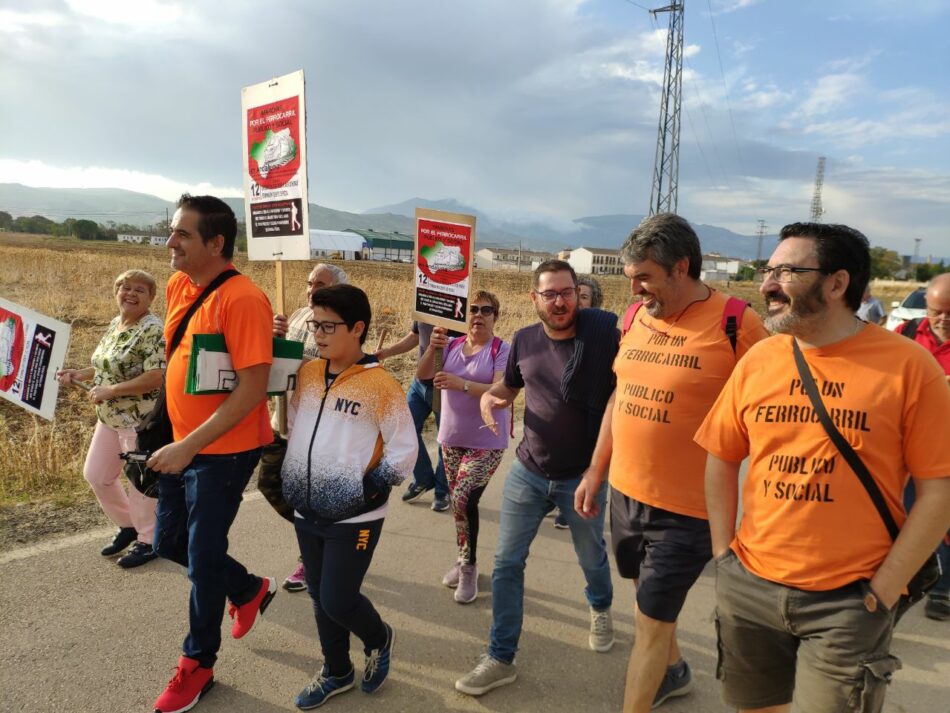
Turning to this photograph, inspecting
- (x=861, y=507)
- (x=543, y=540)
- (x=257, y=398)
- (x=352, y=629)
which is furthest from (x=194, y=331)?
(x=543, y=540)

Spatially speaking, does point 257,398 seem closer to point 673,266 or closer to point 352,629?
point 352,629

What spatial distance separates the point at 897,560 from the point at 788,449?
15.8 inches

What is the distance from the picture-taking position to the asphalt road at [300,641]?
2803 millimetres

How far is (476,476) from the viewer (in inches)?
148

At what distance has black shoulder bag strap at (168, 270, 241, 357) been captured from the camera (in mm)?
2752

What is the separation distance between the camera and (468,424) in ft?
13.0

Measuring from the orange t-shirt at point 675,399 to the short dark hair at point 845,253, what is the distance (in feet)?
1.69

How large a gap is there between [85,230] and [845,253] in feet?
318

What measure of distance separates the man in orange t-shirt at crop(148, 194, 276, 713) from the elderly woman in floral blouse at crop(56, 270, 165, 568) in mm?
1034

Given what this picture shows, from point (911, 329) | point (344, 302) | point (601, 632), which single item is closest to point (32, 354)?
point (344, 302)

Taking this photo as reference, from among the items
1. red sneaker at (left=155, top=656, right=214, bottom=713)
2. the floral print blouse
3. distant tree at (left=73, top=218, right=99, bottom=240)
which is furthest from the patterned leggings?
distant tree at (left=73, top=218, right=99, bottom=240)

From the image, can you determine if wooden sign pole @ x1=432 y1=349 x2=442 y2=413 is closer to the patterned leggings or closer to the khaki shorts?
the patterned leggings

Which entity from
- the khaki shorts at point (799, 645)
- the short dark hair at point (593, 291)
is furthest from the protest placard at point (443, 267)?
the khaki shorts at point (799, 645)

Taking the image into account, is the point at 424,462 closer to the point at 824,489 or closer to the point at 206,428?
the point at 206,428
